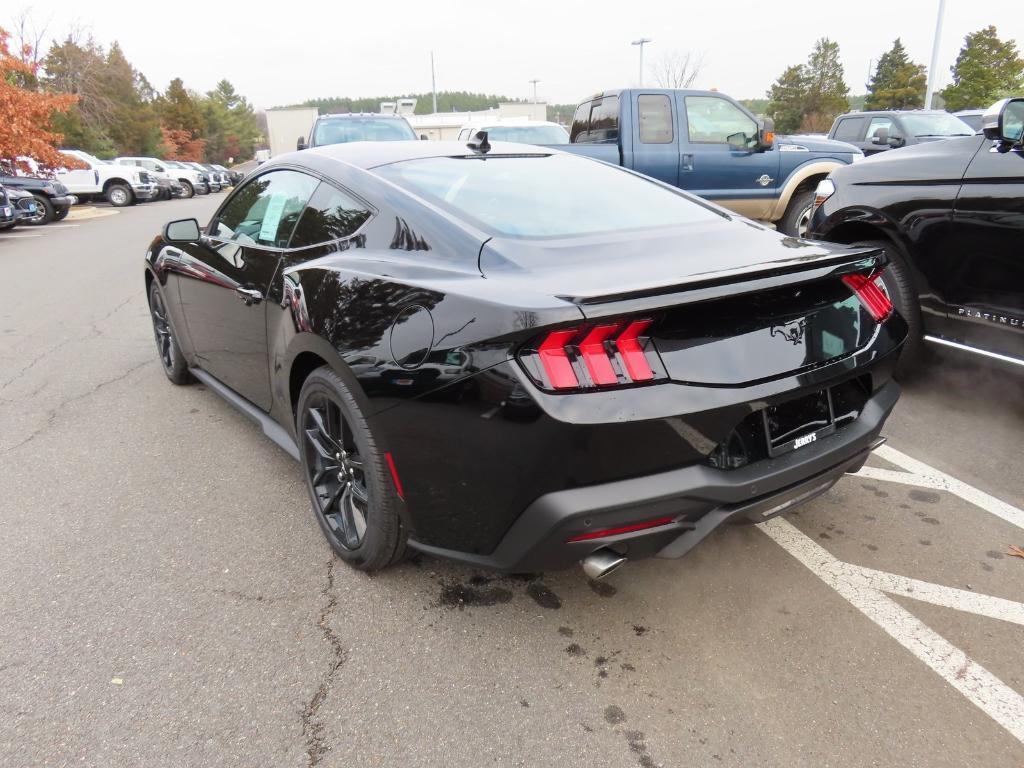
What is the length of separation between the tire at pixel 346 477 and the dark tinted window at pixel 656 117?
7103 mm

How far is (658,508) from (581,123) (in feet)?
29.9

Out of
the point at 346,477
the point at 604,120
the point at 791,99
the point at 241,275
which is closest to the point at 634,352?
the point at 346,477

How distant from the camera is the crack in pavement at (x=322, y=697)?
201cm

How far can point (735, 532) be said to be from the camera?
3.05 metres

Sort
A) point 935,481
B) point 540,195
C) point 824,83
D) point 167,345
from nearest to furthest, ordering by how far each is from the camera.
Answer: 1. point 540,195
2. point 935,481
3. point 167,345
4. point 824,83

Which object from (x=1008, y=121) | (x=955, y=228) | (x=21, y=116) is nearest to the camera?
(x=1008, y=121)

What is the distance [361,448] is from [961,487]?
109 inches

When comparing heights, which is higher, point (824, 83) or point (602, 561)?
point (824, 83)

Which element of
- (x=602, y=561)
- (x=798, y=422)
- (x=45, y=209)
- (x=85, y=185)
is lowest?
(x=45, y=209)

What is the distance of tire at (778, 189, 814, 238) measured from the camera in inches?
348

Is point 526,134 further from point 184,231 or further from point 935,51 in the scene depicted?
point 935,51

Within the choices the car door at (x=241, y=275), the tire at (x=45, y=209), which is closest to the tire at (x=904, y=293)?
the car door at (x=241, y=275)

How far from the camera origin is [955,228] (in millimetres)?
3982

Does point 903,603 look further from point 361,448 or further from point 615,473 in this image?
point 361,448
